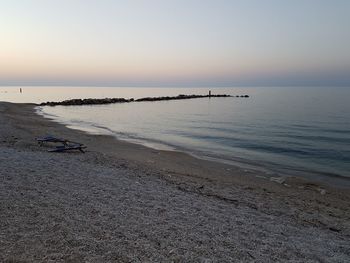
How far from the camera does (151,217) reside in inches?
265

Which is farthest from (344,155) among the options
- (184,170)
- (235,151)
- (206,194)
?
(206,194)

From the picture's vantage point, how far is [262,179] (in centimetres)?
1383

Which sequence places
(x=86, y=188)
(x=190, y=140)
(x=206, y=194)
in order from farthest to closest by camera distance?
(x=190, y=140), (x=206, y=194), (x=86, y=188)

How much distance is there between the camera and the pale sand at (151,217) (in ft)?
17.2

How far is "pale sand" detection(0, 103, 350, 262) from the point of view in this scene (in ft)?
17.2

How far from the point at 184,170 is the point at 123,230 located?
8.47m

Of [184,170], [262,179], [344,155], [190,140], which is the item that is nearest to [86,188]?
[184,170]

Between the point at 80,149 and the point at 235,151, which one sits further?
the point at 235,151

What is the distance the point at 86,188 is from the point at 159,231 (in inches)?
121

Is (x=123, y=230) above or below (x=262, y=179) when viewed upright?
above

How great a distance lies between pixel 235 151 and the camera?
2091cm

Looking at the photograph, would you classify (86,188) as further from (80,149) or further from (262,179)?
(262,179)

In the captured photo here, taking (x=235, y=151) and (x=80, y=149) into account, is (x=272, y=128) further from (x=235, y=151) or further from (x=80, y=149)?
(x=80, y=149)

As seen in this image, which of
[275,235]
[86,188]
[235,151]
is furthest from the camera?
[235,151]
